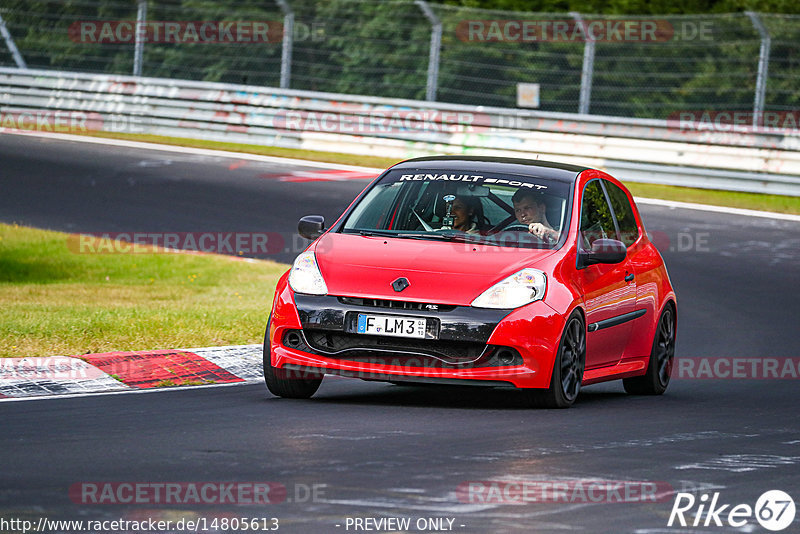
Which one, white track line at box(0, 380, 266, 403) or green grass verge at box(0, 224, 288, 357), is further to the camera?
green grass verge at box(0, 224, 288, 357)

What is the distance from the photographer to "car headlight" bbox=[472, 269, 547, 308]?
841 centimetres

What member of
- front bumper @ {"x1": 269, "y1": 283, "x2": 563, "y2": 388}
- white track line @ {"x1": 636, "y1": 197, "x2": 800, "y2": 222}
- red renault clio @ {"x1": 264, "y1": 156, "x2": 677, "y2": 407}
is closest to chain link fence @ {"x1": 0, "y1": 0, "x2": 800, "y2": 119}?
white track line @ {"x1": 636, "y1": 197, "x2": 800, "y2": 222}

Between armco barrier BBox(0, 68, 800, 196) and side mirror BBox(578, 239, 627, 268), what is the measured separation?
13276mm

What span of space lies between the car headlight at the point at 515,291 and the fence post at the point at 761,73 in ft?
47.0

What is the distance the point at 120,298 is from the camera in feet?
46.3

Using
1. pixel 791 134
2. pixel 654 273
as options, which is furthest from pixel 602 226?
pixel 791 134

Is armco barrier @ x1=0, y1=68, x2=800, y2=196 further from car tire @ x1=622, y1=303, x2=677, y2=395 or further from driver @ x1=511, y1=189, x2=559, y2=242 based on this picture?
driver @ x1=511, y1=189, x2=559, y2=242

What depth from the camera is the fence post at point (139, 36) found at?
26672 millimetres

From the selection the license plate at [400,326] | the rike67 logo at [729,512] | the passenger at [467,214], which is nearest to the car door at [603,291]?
the passenger at [467,214]

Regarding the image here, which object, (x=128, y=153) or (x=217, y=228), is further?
(x=128, y=153)

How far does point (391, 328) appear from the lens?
27.2ft

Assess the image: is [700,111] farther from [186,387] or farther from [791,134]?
[186,387]

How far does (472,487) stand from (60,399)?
3.32 meters

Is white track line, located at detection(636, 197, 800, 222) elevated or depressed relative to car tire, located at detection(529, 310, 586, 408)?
elevated
